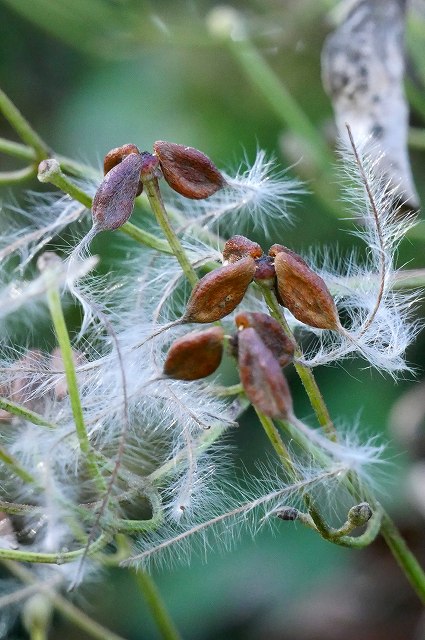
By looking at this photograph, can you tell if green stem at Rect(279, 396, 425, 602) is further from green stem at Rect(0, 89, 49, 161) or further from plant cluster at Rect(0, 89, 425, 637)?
green stem at Rect(0, 89, 49, 161)

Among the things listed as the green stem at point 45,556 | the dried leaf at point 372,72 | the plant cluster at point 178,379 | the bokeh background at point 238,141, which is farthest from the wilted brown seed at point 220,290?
the bokeh background at point 238,141

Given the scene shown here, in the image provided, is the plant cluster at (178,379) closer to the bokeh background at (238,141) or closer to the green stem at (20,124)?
the green stem at (20,124)

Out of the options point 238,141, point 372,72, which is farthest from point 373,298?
point 238,141

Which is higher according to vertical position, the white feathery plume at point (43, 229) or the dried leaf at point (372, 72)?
the dried leaf at point (372, 72)

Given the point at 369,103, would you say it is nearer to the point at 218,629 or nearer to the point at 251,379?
the point at 251,379

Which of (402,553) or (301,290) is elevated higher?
(301,290)

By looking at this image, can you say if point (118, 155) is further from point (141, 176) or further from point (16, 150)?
point (16, 150)

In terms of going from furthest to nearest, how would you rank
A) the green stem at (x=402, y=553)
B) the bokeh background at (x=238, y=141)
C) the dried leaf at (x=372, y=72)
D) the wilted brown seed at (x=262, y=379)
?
the bokeh background at (x=238, y=141) → the dried leaf at (x=372, y=72) → the green stem at (x=402, y=553) → the wilted brown seed at (x=262, y=379)
